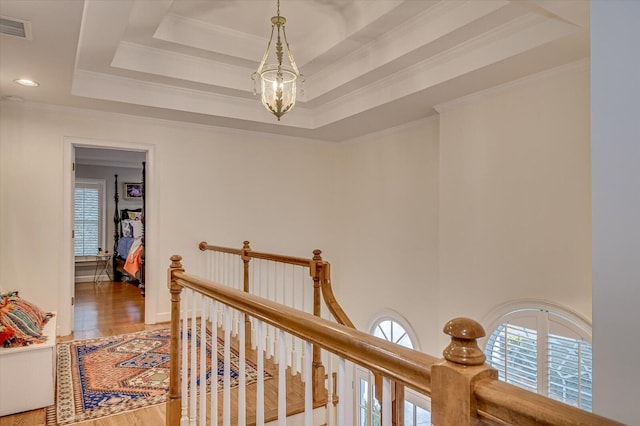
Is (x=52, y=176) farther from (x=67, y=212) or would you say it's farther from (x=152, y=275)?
(x=152, y=275)

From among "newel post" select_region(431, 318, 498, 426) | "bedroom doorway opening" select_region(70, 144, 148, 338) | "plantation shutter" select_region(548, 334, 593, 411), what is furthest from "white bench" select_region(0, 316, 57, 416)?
"bedroom doorway opening" select_region(70, 144, 148, 338)

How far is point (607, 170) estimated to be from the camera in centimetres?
130

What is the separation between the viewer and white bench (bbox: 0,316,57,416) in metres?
2.63

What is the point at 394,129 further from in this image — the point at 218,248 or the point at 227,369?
the point at 227,369

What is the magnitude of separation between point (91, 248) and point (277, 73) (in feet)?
23.6

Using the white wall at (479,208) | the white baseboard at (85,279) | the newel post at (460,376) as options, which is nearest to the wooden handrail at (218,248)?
the white wall at (479,208)

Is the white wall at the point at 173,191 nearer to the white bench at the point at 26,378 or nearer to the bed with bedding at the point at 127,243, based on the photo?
the white bench at the point at 26,378

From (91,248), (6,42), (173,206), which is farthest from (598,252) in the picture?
(91,248)

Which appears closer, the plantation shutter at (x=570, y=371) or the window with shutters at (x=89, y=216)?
the plantation shutter at (x=570, y=371)

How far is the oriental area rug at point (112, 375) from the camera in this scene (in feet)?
8.64

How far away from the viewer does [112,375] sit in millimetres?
3115

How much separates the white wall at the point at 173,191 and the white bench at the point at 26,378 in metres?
1.67

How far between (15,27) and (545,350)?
14.7 feet

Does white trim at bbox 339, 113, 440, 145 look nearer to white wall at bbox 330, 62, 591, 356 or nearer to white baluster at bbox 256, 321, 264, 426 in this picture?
white wall at bbox 330, 62, 591, 356
